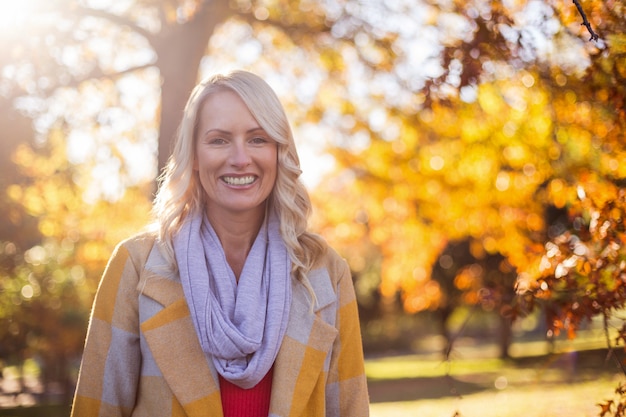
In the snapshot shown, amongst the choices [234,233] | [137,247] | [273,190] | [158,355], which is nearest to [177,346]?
[158,355]

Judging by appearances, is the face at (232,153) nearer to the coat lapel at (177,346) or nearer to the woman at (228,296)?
the woman at (228,296)

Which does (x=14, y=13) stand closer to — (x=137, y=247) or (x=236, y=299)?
(x=137, y=247)

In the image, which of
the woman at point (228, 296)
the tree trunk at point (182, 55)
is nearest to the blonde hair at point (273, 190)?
the woman at point (228, 296)

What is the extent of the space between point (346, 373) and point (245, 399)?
Answer: 445 millimetres

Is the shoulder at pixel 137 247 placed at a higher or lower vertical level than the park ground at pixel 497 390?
higher

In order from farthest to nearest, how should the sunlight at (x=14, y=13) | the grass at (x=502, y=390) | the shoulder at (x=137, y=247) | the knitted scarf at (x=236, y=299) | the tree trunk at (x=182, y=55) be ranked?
the grass at (x=502, y=390) → the tree trunk at (x=182, y=55) → the sunlight at (x=14, y=13) → the shoulder at (x=137, y=247) → the knitted scarf at (x=236, y=299)

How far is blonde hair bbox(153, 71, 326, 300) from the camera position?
9.72 feet

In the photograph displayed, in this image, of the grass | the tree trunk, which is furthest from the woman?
the tree trunk

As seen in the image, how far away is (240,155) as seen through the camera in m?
2.94

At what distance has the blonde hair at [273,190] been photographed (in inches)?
117

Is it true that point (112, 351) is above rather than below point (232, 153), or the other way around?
below

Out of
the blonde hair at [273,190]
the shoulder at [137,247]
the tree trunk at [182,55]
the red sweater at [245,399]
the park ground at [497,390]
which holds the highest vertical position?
the tree trunk at [182,55]

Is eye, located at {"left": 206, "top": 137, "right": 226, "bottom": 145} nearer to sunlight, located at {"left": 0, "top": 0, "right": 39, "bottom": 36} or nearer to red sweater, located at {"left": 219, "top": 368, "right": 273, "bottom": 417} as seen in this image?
red sweater, located at {"left": 219, "top": 368, "right": 273, "bottom": 417}

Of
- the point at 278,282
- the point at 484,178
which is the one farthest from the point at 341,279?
the point at 484,178
